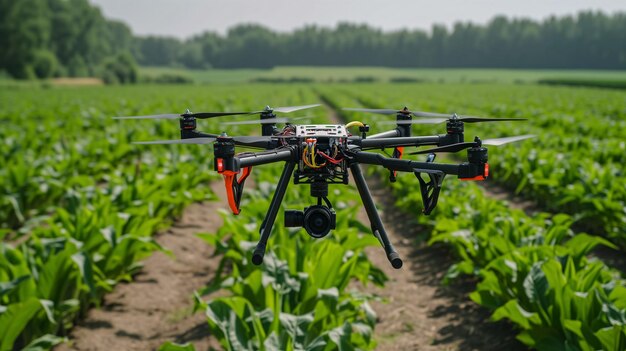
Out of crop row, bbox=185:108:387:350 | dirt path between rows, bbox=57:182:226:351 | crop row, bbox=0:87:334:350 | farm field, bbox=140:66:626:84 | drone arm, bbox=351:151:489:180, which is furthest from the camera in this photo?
dirt path between rows, bbox=57:182:226:351

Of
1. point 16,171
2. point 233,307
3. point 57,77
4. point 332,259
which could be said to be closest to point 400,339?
point 332,259

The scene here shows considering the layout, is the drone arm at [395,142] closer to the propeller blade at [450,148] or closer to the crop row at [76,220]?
the propeller blade at [450,148]

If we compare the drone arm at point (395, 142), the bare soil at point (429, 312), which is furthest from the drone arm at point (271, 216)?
the bare soil at point (429, 312)

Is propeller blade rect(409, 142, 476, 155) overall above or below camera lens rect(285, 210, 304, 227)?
above

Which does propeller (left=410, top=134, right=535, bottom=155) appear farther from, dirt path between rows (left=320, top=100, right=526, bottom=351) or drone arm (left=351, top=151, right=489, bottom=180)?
dirt path between rows (left=320, top=100, right=526, bottom=351)

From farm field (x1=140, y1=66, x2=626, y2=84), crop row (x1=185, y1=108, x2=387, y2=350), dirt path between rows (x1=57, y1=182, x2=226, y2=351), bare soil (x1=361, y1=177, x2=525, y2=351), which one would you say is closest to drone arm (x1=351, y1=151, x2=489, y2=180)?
farm field (x1=140, y1=66, x2=626, y2=84)

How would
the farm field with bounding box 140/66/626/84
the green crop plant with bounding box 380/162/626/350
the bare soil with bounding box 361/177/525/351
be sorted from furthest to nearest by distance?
the bare soil with bounding box 361/177/525/351
the green crop plant with bounding box 380/162/626/350
the farm field with bounding box 140/66/626/84

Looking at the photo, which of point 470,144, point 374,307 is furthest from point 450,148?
point 374,307

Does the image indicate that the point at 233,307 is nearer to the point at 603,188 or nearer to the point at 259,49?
the point at 259,49
